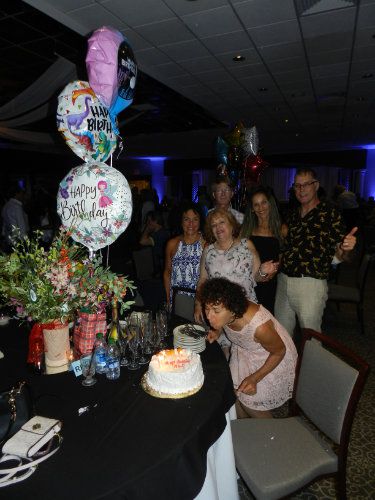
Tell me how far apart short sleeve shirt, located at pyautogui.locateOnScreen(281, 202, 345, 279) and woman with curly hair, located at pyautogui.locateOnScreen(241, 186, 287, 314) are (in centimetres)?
23

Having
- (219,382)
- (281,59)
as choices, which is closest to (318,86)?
(281,59)

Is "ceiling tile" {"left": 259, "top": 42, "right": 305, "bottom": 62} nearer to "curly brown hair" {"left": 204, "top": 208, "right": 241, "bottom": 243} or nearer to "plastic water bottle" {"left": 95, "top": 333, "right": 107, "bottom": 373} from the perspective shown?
"curly brown hair" {"left": 204, "top": 208, "right": 241, "bottom": 243}

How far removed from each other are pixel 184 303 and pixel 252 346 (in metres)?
0.83

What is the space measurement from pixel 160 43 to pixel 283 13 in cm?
150

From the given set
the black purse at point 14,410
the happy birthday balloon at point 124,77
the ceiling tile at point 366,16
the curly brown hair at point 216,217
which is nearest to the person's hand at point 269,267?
the curly brown hair at point 216,217

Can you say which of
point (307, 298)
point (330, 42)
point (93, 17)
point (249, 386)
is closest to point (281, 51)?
point (330, 42)

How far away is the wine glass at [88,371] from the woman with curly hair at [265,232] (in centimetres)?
173

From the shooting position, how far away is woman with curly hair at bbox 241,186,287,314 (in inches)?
117

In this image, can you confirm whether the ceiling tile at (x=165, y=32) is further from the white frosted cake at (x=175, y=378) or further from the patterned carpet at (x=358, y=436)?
the patterned carpet at (x=358, y=436)

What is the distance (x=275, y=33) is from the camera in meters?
4.05

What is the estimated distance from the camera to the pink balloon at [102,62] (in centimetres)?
222

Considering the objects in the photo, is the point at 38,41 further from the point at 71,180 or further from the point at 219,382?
the point at 219,382

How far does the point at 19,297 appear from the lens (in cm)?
160

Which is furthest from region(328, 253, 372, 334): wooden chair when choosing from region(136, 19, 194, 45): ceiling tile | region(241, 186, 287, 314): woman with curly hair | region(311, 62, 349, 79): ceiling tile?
region(136, 19, 194, 45): ceiling tile
